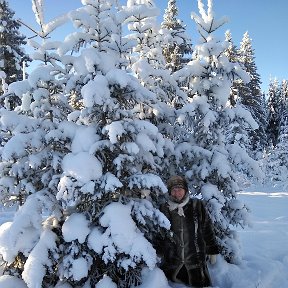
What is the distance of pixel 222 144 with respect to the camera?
27.1ft

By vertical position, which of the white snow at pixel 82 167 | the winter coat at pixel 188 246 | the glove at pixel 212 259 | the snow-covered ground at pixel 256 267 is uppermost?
the white snow at pixel 82 167

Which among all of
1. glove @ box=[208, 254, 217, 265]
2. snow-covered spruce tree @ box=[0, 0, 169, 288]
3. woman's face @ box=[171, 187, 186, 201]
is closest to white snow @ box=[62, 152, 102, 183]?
snow-covered spruce tree @ box=[0, 0, 169, 288]

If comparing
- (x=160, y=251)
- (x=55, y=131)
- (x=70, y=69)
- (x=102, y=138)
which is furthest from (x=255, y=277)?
(x=70, y=69)

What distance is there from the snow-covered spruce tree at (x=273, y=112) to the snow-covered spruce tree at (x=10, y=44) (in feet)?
111

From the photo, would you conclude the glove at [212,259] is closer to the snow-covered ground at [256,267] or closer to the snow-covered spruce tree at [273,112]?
the snow-covered ground at [256,267]

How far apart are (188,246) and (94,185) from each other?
2.09 meters

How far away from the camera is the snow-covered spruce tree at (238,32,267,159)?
37312 millimetres

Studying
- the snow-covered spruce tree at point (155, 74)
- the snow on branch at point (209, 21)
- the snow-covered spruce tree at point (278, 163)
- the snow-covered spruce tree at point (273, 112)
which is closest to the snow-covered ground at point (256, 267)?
the snow-covered spruce tree at point (155, 74)

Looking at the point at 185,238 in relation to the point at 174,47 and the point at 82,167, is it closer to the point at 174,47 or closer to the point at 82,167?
the point at 82,167

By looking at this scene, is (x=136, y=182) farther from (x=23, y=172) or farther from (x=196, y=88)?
(x=196, y=88)

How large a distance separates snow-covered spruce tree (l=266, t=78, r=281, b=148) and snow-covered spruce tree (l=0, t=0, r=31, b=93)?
1336 inches

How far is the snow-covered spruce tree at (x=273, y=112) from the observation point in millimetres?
48875

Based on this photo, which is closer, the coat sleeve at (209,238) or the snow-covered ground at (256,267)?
the snow-covered ground at (256,267)

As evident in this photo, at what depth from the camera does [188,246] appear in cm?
645
